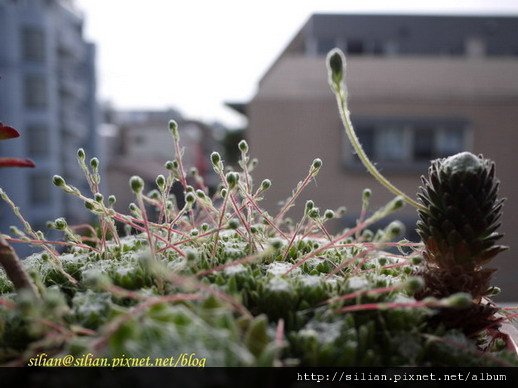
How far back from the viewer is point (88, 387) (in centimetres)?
34

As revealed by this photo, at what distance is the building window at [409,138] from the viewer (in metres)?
6.39

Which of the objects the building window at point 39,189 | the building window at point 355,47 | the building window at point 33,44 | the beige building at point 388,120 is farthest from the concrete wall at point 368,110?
the building window at point 33,44

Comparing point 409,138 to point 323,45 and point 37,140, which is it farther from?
point 37,140

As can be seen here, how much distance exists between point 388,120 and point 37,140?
1010cm

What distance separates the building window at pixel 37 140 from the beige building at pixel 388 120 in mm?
8788

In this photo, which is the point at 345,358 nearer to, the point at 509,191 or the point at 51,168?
the point at 509,191

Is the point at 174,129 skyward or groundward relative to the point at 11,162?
skyward

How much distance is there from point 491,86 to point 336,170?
7.72 feet

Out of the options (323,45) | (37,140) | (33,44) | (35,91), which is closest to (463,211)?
(323,45)

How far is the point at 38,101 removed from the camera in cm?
1284

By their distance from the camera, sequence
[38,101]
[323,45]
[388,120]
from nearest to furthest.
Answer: [388,120]
[323,45]
[38,101]

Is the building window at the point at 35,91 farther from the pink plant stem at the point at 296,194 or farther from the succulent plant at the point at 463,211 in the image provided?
the succulent plant at the point at 463,211

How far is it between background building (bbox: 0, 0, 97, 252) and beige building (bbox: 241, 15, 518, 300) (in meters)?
7.03

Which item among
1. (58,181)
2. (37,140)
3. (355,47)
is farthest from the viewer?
(37,140)
